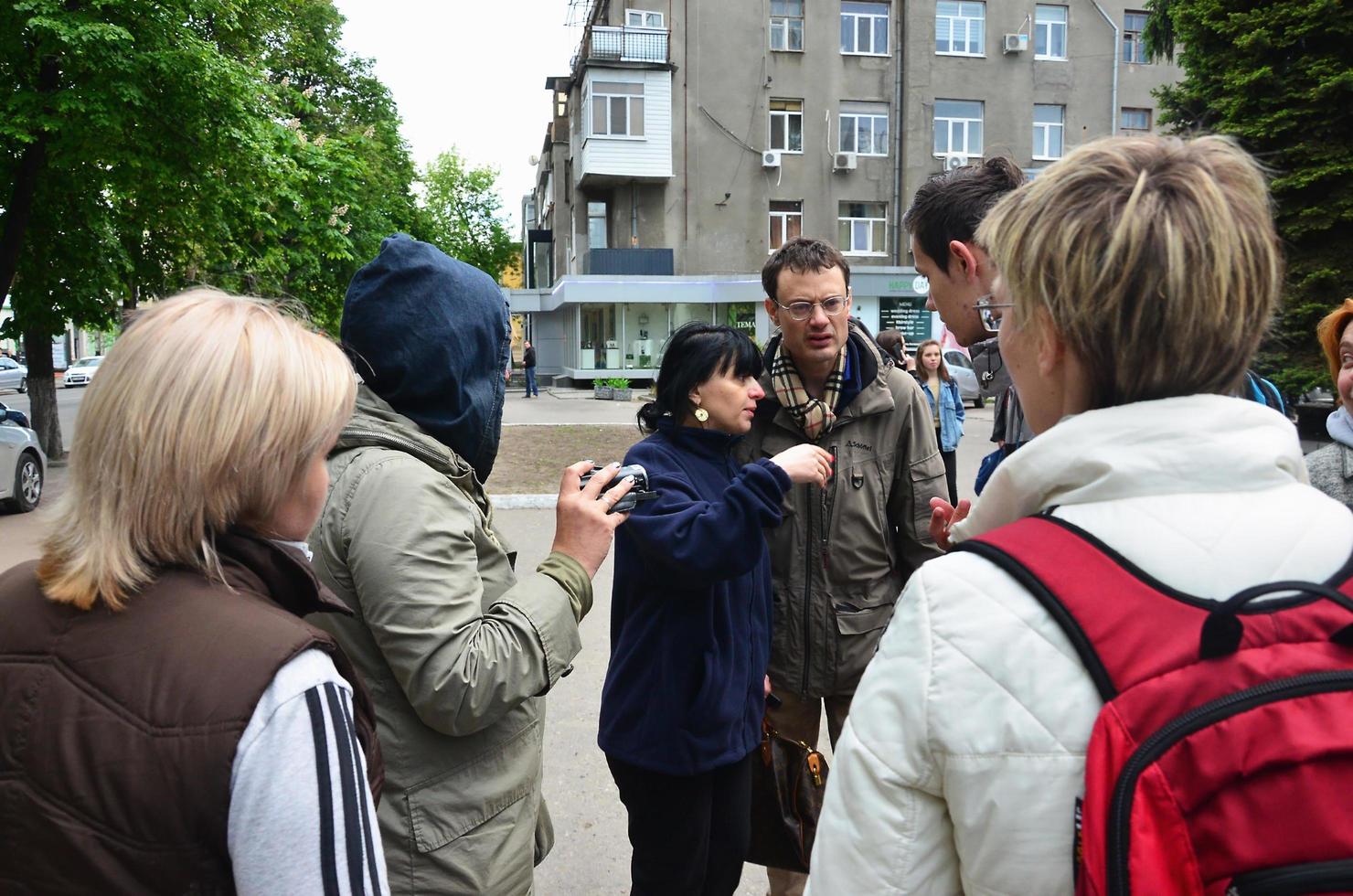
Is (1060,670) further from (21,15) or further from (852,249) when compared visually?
(852,249)

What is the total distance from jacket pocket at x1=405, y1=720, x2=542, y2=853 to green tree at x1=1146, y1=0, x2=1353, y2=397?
12.2 meters

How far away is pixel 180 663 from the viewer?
1.18 metres

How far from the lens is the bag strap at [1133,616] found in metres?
0.99

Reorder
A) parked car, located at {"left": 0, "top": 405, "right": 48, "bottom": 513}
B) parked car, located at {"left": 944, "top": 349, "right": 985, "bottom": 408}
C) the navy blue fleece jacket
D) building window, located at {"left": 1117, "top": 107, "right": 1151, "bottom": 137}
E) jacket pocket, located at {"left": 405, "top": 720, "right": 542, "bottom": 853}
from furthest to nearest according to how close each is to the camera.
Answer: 1. building window, located at {"left": 1117, "top": 107, "right": 1151, "bottom": 137}
2. parked car, located at {"left": 944, "top": 349, "right": 985, "bottom": 408}
3. parked car, located at {"left": 0, "top": 405, "right": 48, "bottom": 513}
4. the navy blue fleece jacket
5. jacket pocket, located at {"left": 405, "top": 720, "right": 542, "bottom": 853}

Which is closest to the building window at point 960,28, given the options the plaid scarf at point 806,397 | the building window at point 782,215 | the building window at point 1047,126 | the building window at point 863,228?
the building window at point 1047,126

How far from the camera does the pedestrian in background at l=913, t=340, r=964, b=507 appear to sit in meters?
8.96

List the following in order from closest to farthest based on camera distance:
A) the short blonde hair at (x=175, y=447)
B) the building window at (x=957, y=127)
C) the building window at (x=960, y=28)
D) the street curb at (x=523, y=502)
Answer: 1. the short blonde hair at (x=175, y=447)
2. the street curb at (x=523, y=502)
3. the building window at (x=960, y=28)
4. the building window at (x=957, y=127)

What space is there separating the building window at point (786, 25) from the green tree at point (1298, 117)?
20.2 meters

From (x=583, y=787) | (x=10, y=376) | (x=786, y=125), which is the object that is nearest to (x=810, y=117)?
(x=786, y=125)

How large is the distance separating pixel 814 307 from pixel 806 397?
30 centimetres

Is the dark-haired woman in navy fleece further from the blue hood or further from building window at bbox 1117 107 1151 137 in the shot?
building window at bbox 1117 107 1151 137

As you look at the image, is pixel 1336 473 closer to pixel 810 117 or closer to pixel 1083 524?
pixel 1083 524

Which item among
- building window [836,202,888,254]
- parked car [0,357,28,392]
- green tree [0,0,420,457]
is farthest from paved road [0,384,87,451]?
building window [836,202,888,254]

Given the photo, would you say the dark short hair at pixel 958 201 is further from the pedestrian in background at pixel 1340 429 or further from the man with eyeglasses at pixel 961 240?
the pedestrian in background at pixel 1340 429
